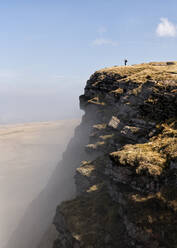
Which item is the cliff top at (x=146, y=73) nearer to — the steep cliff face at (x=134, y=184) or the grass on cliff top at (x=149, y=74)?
the grass on cliff top at (x=149, y=74)

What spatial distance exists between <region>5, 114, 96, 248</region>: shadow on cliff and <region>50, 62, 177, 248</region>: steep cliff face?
21.9m

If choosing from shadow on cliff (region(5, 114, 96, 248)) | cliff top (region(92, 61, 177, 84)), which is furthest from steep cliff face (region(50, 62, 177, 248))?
shadow on cliff (region(5, 114, 96, 248))

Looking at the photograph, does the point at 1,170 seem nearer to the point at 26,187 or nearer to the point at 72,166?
the point at 26,187

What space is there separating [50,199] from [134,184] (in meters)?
51.4

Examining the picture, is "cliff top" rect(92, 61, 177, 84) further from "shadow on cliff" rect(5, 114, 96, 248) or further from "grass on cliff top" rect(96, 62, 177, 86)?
"shadow on cliff" rect(5, 114, 96, 248)

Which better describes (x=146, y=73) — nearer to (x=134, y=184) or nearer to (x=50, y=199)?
(x=134, y=184)

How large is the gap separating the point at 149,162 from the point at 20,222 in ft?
193

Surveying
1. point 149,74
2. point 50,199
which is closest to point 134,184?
point 149,74

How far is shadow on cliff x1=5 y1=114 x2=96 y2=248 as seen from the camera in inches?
2465

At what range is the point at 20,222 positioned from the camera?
7225cm

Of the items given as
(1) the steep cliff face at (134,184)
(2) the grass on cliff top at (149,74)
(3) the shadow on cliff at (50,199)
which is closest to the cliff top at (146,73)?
(2) the grass on cliff top at (149,74)

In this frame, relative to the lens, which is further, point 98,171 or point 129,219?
point 98,171

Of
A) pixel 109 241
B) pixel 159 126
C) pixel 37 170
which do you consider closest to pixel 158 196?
pixel 109 241

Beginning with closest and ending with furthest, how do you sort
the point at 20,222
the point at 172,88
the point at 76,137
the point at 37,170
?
the point at 172,88
the point at 20,222
the point at 76,137
the point at 37,170
